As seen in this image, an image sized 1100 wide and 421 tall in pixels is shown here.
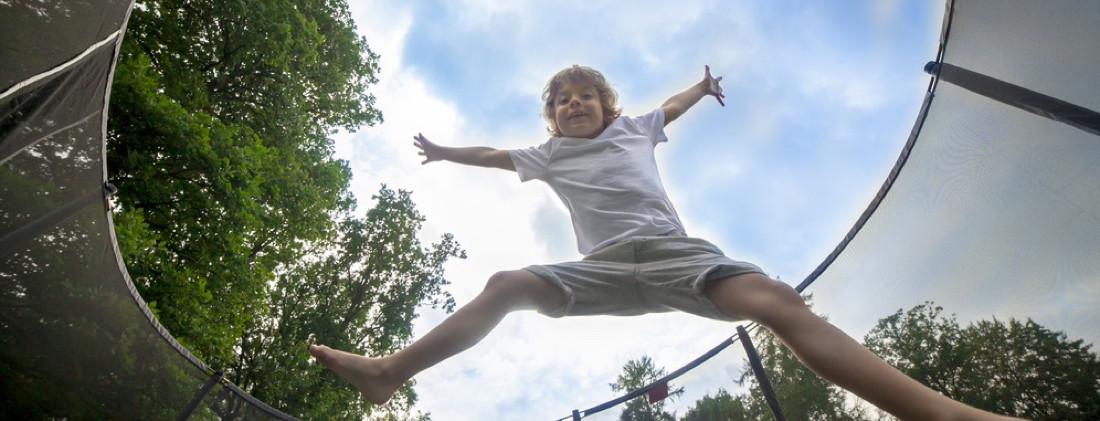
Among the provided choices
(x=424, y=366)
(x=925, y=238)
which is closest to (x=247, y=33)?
(x=424, y=366)

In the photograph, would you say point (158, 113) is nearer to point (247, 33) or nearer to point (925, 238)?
point (247, 33)

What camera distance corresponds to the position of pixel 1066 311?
3.38 ft

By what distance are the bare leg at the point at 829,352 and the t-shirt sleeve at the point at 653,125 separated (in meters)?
0.99

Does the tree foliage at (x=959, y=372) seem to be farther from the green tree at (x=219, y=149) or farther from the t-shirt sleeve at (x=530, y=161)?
the green tree at (x=219, y=149)

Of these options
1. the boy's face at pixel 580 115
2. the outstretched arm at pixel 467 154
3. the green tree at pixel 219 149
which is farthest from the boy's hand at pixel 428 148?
the green tree at pixel 219 149

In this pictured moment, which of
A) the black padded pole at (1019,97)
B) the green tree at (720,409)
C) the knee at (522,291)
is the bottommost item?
the green tree at (720,409)

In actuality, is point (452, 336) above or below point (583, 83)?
below

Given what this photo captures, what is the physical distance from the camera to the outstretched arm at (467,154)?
6.71ft

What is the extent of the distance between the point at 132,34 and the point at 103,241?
4263 mm

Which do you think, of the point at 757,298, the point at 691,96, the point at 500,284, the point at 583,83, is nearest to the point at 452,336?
the point at 500,284

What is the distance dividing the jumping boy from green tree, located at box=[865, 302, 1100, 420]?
1.29 ft

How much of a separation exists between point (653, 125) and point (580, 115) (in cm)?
34

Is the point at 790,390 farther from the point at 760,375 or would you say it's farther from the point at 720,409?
the point at 720,409

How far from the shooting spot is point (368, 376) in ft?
4.34
